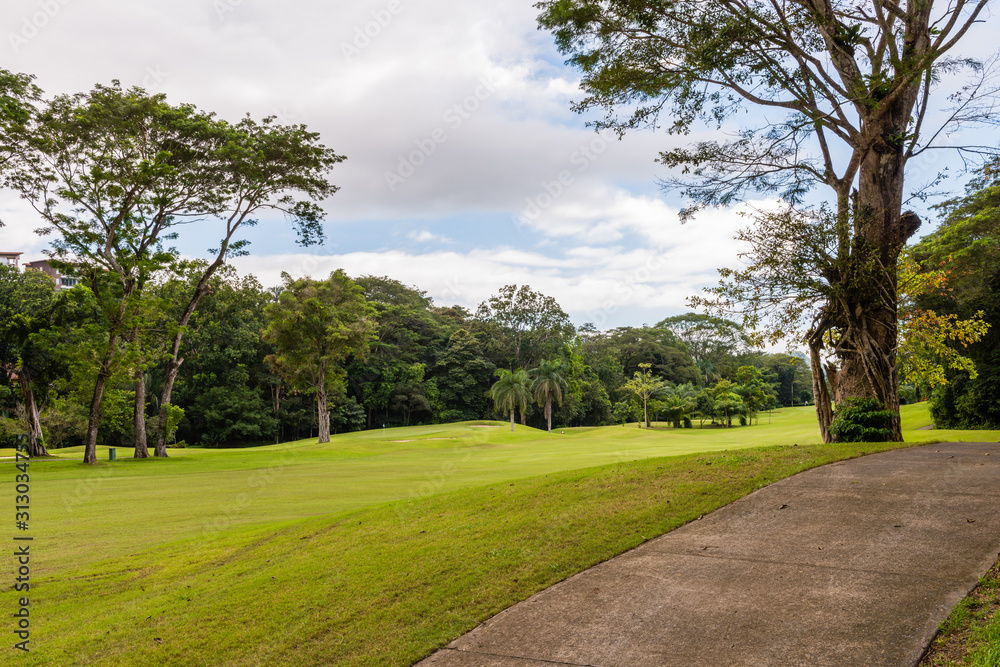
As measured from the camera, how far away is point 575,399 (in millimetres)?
67188

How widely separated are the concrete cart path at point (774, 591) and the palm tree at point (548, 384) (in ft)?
172

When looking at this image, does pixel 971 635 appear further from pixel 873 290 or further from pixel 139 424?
pixel 139 424

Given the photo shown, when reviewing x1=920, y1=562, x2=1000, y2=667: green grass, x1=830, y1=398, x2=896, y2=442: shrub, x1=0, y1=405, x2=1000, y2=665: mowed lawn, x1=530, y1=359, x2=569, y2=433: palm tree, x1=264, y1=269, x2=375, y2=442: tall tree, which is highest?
x1=264, y1=269, x2=375, y2=442: tall tree

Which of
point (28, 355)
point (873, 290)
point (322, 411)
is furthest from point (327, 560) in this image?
point (322, 411)

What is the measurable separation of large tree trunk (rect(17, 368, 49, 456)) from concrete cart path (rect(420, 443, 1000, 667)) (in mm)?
30646

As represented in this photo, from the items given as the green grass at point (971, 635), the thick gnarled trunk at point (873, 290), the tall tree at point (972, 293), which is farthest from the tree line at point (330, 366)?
the green grass at point (971, 635)

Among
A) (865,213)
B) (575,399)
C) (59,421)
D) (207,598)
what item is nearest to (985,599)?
(207,598)

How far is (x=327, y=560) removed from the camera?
22.9 feet

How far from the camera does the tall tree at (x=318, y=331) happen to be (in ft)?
143

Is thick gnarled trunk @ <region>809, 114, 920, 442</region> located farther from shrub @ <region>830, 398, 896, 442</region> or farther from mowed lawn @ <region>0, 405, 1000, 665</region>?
mowed lawn @ <region>0, 405, 1000, 665</region>

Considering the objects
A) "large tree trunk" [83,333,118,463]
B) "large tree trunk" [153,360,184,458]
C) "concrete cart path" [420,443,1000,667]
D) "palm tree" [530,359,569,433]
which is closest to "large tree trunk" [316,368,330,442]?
"large tree trunk" [153,360,184,458]

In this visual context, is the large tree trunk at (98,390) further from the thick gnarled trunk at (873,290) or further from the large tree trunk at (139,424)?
the thick gnarled trunk at (873,290)

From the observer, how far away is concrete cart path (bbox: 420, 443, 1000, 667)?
3914mm

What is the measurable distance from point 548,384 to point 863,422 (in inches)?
1827
